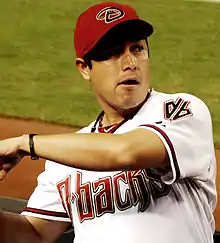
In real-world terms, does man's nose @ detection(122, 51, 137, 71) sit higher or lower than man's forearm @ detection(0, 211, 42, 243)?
higher

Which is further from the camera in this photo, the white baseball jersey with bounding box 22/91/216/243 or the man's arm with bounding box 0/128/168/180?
the white baseball jersey with bounding box 22/91/216/243

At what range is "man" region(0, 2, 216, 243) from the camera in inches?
62.4

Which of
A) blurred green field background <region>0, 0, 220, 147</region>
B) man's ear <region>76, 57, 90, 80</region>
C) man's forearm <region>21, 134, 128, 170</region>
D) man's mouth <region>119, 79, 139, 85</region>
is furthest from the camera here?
blurred green field background <region>0, 0, 220, 147</region>

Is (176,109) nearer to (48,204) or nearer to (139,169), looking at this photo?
(139,169)

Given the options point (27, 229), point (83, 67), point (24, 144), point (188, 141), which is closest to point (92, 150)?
point (24, 144)

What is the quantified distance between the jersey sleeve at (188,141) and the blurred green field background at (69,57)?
2336 millimetres

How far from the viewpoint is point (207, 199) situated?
5.67 ft

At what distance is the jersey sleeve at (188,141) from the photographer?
5.05 ft

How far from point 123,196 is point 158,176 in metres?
0.12

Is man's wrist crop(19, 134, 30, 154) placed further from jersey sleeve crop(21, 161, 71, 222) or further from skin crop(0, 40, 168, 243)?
jersey sleeve crop(21, 161, 71, 222)

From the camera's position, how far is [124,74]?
1.71 m

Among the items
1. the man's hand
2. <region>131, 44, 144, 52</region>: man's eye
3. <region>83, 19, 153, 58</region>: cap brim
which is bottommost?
the man's hand

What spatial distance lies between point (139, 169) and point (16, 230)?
562 millimetres

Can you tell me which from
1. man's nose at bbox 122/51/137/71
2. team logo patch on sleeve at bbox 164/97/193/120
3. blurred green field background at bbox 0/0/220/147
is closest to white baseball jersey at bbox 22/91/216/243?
team logo patch on sleeve at bbox 164/97/193/120
